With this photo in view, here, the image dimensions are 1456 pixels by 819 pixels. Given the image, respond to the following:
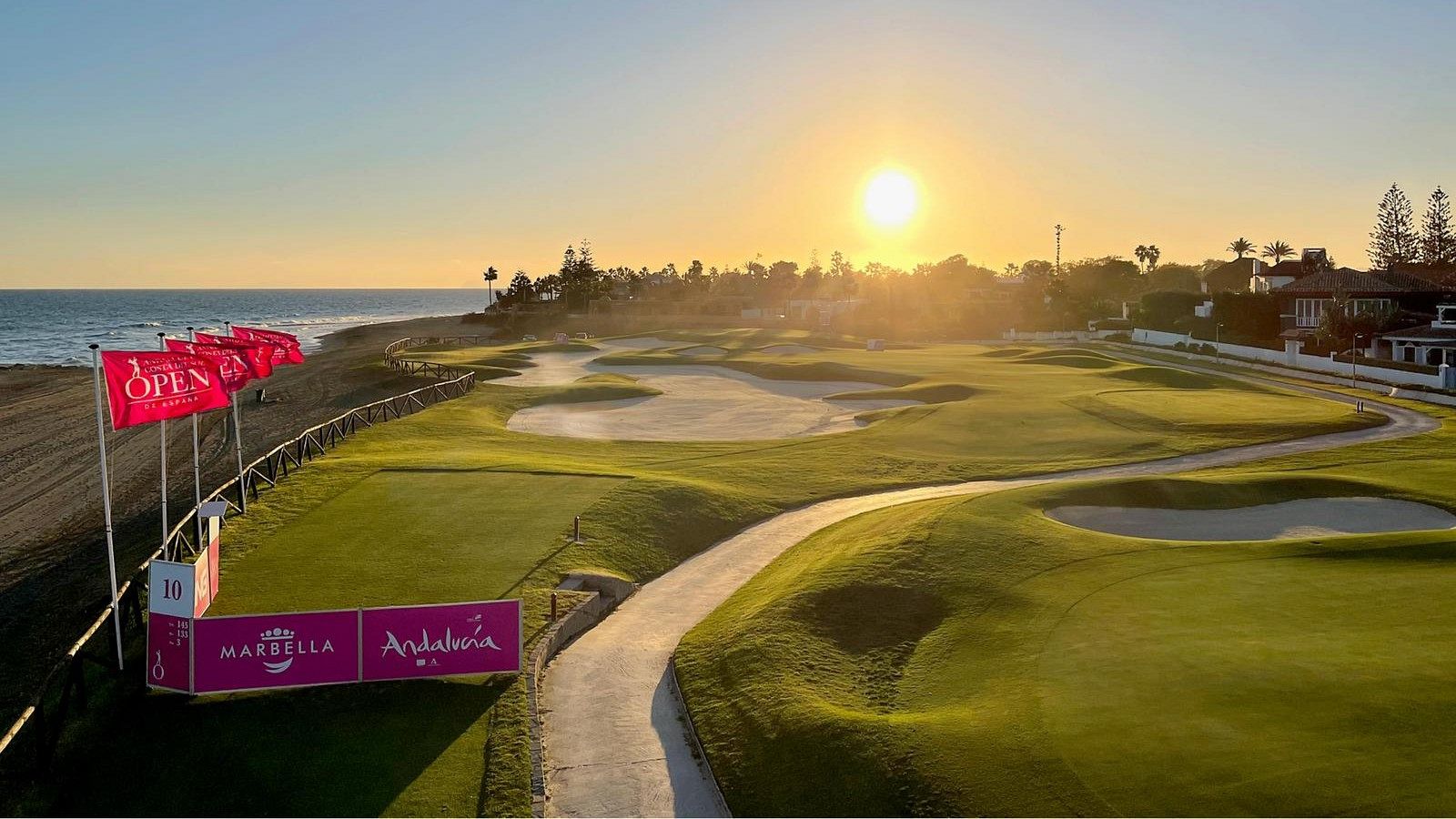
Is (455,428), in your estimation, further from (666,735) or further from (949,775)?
(949,775)

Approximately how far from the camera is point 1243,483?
32.7 metres

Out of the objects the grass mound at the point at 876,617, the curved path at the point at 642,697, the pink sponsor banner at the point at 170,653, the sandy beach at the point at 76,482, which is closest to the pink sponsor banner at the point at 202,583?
the pink sponsor banner at the point at 170,653

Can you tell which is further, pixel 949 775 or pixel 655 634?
pixel 655 634

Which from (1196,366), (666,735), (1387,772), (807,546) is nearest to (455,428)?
(807,546)

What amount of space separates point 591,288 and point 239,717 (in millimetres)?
155421

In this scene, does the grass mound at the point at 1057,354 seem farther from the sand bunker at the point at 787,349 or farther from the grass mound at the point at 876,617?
the grass mound at the point at 876,617

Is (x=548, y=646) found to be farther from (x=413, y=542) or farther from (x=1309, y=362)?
(x=1309, y=362)

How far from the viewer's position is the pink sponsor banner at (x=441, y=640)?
709 inches

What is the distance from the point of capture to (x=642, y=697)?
1842cm

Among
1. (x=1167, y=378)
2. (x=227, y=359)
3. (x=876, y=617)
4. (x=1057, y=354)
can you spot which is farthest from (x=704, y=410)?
(x=1057, y=354)

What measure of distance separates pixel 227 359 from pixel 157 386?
19.3 ft

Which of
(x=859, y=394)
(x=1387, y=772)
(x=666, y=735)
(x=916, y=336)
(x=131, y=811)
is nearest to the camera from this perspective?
(x=1387, y=772)

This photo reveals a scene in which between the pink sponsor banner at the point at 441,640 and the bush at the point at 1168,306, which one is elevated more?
the bush at the point at 1168,306

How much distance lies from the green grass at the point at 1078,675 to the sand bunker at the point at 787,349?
65623mm
